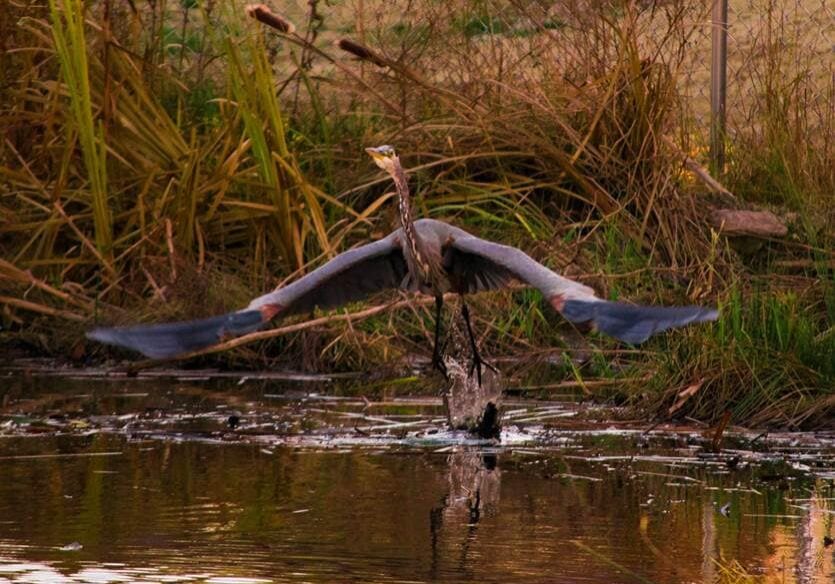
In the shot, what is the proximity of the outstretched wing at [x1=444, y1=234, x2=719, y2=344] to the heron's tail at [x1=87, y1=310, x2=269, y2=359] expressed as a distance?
1017mm

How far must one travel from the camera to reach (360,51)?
31.0ft

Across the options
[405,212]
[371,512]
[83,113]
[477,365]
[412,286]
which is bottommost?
[371,512]

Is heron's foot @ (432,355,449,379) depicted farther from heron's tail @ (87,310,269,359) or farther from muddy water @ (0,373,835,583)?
heron's tail @ (87,310,269,359)

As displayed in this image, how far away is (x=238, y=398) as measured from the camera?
8.17 m

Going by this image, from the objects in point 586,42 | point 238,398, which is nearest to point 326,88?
point 586,42

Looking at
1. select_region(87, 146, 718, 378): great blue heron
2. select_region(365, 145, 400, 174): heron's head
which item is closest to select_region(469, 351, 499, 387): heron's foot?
select_region(87, 146, 718, 378): great blue heron

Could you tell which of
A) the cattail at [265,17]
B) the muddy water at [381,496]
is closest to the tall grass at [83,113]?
the cattail at [265,17]

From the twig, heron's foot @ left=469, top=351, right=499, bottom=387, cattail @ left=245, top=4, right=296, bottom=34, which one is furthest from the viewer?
the twig

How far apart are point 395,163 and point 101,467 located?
1661mm

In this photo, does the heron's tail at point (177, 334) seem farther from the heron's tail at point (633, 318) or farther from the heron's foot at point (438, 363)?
the heron's foot at point (438, 363)

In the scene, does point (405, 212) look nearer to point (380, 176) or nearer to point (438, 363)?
point (438, 363)

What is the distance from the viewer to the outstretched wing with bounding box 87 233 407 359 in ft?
19.0

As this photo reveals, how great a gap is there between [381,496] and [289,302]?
0.98m

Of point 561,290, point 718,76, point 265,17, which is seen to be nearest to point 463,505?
point 561,290
